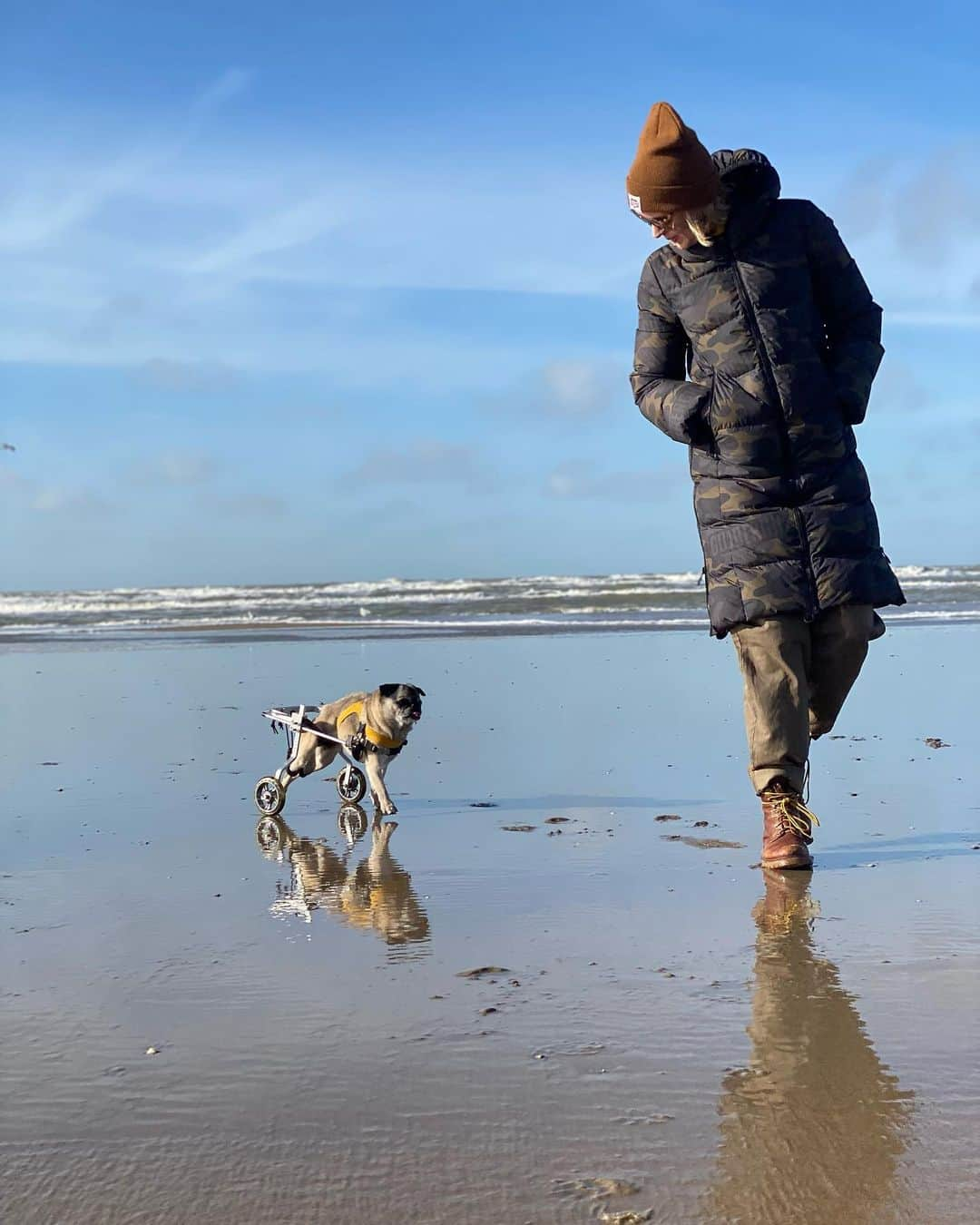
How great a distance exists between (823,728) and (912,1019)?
208cm

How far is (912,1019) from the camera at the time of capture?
3.00 m

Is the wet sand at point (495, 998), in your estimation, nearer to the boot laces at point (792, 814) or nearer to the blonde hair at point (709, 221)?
the boot laces at point (792, 814)

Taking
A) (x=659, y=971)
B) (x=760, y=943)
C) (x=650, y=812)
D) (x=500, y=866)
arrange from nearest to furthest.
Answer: (x=659, y=971) → (x=760, y=943) → (x=500, y=866) → (x=650, y=812)

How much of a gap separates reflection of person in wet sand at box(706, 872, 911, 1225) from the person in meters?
1.50

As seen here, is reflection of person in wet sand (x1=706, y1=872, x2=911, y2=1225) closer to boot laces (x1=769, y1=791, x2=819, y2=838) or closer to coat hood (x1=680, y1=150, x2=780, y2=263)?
boot laces (x1=769, y1=791, x2=819, y2=838)

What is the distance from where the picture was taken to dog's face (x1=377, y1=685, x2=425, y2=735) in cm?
638

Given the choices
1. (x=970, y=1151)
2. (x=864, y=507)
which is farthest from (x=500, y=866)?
(x=970, y=1151)

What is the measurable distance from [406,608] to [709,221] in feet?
84.7

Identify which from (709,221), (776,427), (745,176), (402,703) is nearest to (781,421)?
(776,427)

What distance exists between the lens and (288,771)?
639 cm

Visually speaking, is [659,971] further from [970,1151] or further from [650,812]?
[650,812]

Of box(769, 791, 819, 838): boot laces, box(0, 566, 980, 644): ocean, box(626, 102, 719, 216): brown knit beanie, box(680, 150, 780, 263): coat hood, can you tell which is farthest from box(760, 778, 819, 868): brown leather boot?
box(0, 566, 980, 644): ocean

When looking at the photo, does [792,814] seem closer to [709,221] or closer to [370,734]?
[709,221]

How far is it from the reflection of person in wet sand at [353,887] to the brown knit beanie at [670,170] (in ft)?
7.62
